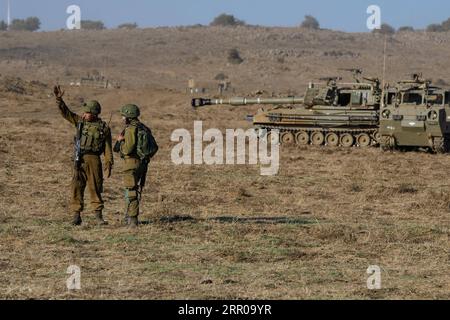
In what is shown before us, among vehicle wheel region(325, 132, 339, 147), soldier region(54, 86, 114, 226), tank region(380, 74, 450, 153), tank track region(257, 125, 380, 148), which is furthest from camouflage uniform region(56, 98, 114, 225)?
vehicle wheel region(325, 132, 339, 147)

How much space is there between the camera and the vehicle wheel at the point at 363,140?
30047mm

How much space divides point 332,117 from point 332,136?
674mm

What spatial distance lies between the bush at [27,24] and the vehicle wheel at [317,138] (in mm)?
117191

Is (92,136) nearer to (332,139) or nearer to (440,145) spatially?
(440,145)

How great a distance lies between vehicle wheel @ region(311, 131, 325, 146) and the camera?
30.7 metres

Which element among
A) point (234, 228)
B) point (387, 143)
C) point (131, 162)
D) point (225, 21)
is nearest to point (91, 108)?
point (131, 162)

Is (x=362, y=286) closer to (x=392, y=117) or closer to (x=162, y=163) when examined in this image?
(x=162, y=163)

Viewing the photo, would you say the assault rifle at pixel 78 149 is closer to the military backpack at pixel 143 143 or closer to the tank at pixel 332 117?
the military backpack at pixel 143 143

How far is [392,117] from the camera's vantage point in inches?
1090

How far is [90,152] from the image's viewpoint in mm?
13109

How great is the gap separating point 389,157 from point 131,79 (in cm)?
5005

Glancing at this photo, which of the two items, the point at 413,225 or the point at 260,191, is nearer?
the point at 413,225

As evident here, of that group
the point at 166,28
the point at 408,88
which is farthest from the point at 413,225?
the point at 166,28

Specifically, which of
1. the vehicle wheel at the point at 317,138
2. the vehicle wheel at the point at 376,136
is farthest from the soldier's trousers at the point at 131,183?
the vehicle wheel at the point at 317,138
